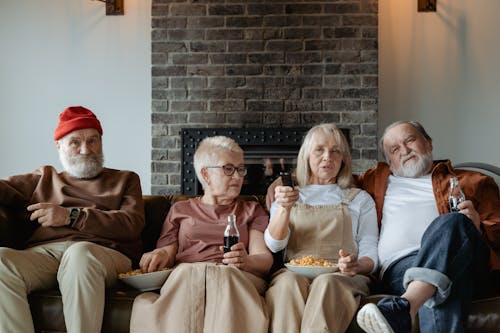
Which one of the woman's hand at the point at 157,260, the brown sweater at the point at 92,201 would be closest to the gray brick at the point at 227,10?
the brown sweater at the point at 92,201

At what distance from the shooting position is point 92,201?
2.88 m

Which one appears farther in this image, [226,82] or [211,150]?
[226,82]

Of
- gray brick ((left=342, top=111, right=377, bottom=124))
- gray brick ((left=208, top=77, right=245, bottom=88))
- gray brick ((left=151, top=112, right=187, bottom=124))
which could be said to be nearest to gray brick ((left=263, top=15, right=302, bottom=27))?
gray brick ((left=208, top=77, right=245, bottom=88))

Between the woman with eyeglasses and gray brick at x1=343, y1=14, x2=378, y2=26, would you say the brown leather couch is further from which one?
gray brick at x1=343, y1=14, x2=378, y2=26

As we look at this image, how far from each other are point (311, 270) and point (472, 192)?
34.6 inches

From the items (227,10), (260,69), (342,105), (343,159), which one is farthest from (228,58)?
(343,159)

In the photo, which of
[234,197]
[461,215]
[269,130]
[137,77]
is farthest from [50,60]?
[461,215]

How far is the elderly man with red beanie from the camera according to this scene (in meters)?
2.33

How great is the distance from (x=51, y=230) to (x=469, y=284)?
1.69m

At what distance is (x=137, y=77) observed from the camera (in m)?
5.29

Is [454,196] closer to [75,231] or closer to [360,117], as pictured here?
[75,231]

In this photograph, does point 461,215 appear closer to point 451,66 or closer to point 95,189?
point 95,189

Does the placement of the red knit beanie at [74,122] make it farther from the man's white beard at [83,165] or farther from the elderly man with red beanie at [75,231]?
the man's white beard at [83,165]

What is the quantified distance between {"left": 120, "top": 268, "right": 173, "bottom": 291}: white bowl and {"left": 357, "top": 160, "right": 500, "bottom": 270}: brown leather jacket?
3.29 feet
